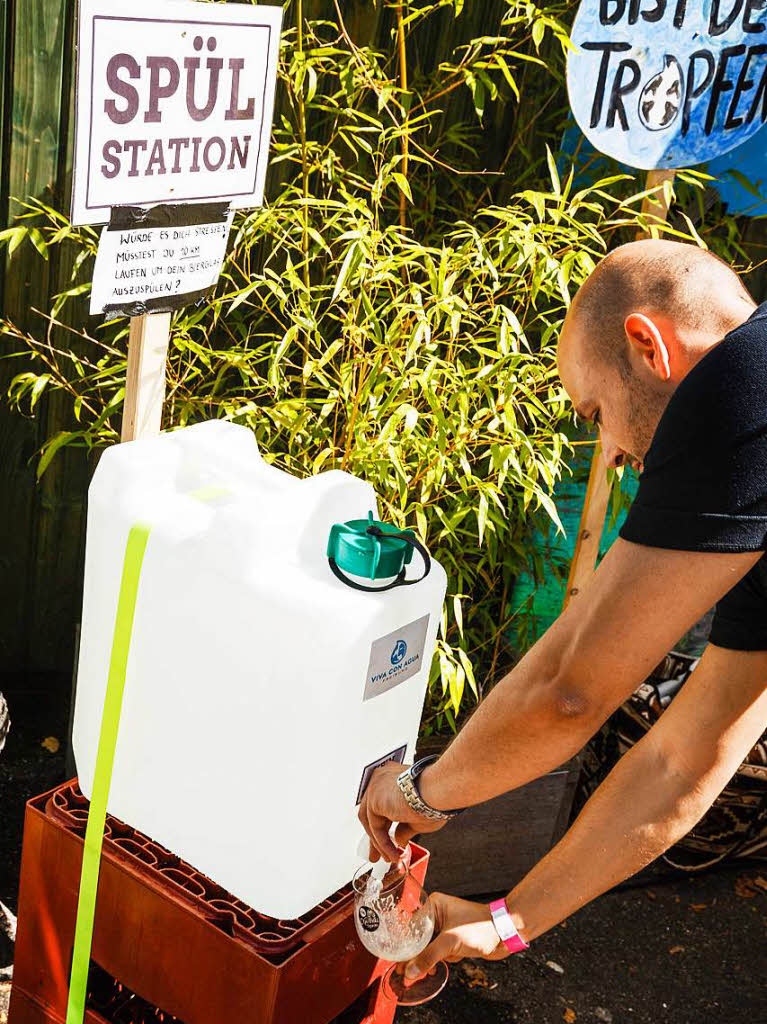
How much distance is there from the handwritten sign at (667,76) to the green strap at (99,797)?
4.66ft

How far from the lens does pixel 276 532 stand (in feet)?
5.10

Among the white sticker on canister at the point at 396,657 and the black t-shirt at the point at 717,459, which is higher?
the black t-shirt at the point at 717,459

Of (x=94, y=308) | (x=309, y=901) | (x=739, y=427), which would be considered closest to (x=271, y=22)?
(x=94, y=308)

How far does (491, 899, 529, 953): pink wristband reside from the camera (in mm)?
1568

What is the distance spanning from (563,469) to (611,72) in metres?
1.03

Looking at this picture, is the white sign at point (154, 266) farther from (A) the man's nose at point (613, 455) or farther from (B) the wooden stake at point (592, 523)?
(B) the wooden stake at point (592, 523)

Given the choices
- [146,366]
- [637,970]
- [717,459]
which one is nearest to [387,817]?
[717,459]

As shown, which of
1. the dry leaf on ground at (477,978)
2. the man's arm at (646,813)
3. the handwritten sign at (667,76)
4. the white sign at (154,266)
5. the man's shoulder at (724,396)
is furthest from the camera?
the dry leaf on ground at (477,978)

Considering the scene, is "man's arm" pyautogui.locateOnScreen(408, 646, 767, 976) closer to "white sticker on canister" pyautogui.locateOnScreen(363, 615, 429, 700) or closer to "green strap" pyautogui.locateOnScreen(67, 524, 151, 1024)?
"white sticker on canister" pyautogui.locateOnScreen(363, 615, 429, 700)

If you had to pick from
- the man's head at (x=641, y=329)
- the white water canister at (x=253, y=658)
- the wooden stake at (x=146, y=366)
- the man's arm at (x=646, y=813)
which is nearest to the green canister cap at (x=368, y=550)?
the white water canister at (x=253, y=658)

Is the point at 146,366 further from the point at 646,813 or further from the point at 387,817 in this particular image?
the point at 646,813

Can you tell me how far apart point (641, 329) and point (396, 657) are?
1.84 feet

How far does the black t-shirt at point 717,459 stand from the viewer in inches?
49.4

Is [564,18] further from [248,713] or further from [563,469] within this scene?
[248,713]
